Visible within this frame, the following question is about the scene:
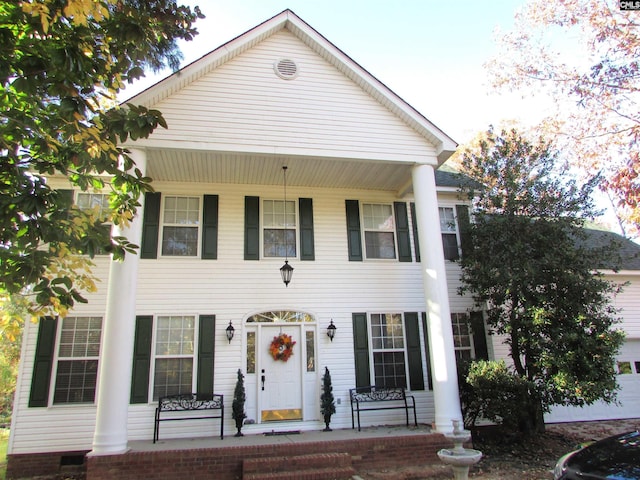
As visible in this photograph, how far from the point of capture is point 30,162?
4.22 meters

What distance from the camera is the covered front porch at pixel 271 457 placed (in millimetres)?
6898

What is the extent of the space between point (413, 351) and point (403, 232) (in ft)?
9.42

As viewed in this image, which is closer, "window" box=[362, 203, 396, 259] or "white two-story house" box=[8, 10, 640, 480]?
"white two-story house" box=[8, 10, 640, 480]

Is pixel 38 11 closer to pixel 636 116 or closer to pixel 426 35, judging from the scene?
pixel 426 35

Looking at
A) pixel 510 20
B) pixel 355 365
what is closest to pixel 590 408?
pixel 355 365

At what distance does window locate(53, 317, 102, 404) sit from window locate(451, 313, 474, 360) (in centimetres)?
790

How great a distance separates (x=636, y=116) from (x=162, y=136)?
1187 cm

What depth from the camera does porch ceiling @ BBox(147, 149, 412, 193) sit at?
29.9 feet

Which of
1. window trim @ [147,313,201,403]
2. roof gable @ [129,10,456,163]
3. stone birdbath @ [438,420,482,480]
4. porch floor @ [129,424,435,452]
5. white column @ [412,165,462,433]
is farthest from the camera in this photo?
roof gable @ [129,10,456,163]

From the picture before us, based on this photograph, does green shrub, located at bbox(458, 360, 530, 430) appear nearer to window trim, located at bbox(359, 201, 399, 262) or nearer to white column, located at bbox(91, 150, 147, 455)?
window trim, located at bbox(359, 201, 399, 262)

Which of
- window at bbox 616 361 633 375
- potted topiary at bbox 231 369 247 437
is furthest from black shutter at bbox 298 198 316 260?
window at bbox 616 361 633 375

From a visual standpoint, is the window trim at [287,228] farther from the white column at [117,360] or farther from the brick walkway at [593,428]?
the brick walkway at [593,428]

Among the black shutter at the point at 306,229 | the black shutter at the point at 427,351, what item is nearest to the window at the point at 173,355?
the black shutter at the point at 306,229

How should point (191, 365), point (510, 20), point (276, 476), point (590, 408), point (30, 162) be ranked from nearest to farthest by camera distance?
point (30, 162)
point (276, 476)
point (191, 365)
point (590, 408)
point (510, 20)
